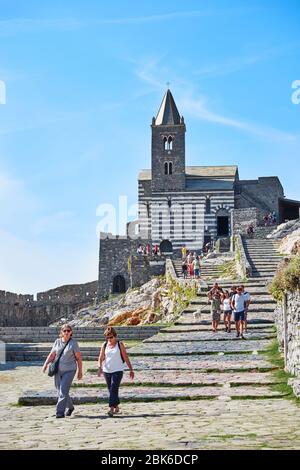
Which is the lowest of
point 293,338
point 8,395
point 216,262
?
point 8,395

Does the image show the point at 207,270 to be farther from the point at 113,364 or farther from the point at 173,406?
the point at 113,364

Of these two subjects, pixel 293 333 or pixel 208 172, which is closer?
pixel 293 333

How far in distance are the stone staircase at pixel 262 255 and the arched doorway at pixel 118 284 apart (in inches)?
452

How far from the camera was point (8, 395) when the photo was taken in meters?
13.9

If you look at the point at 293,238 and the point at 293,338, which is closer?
the point at 293,338

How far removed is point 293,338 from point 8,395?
5.06 m

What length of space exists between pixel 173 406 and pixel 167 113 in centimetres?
4828

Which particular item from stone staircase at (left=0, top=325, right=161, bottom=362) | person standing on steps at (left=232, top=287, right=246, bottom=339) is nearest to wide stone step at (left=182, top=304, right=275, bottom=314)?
stone staircase at (left=0, top=325, right=161, bottom=362)

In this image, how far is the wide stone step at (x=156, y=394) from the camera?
11828mm

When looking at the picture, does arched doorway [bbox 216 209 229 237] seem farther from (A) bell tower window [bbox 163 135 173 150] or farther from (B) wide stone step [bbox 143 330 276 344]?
(B) wide stone step [bbox 143 330 276 344]

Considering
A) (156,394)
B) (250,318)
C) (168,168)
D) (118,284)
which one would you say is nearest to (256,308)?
(250,318)

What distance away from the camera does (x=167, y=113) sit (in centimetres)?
5816
